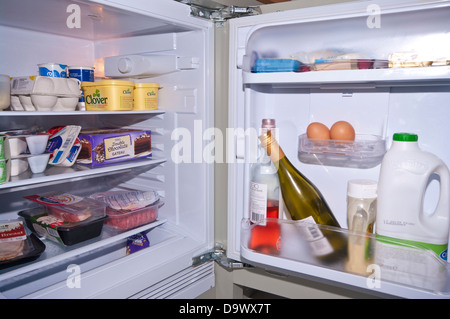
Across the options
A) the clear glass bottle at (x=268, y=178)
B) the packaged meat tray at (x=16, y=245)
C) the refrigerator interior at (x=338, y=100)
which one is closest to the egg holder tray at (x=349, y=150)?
the refrigerator interior at (x=338, y=100)

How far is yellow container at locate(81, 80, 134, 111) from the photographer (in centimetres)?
123

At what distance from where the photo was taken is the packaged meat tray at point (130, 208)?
51.7 inches

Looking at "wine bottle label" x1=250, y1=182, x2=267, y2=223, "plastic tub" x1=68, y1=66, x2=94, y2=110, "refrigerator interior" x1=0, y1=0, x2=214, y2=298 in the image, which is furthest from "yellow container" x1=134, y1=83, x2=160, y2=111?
"wine bottle label" x1=250, y1=182, x2=267, y2=223

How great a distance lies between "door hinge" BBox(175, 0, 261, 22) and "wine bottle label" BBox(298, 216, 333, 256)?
0.67 m

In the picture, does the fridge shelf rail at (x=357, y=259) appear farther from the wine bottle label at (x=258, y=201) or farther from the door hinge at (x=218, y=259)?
the door hinge at (x=218, y=259)

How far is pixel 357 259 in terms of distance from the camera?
37.3 inches

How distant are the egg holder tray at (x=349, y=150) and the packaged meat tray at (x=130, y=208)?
2.09ft

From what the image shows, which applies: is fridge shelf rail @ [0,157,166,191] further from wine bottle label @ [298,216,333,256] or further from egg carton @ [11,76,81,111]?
wine bottle label @ [298,216,333,256]

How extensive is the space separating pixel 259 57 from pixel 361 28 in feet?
0.95

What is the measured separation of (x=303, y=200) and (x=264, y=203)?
191 millimetres
